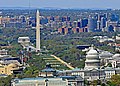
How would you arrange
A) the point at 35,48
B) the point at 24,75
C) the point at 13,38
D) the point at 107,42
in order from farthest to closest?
the point at 13,38 → the point at 107,42 → the point at 35,48 → the point at 24,75

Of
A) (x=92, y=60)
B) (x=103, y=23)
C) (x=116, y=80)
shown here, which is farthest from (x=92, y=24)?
(x=116, y=80)

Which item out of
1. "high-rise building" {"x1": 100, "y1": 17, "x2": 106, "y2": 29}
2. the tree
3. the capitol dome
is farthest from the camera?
"high-rise building" {"x1": 100, "y1": 17, "x2": 106, "y2": 29}

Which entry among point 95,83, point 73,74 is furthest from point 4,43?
point 95,83

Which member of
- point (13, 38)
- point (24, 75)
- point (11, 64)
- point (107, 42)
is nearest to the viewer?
point (24, 75)

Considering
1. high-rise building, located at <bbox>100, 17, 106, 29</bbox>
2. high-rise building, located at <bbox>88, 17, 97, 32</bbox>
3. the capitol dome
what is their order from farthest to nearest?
high-rise building, located at <bbox>100, 17, 106, 29</bbox> < high-rise building, located at <bbox>88, 17, 97, 32</bbox> < the capitol dome

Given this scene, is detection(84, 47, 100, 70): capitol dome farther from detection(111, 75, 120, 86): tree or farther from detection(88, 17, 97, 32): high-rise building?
detection(88, 17, 97, 32): high-rise building

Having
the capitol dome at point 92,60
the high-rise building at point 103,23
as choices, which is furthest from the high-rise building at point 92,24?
the capitol dome at point 92,60

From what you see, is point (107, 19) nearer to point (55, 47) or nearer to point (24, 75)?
point (55, 47)

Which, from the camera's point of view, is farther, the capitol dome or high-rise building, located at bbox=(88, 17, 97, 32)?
high-rise building, located at bbox=(88, 17, 97, 32)

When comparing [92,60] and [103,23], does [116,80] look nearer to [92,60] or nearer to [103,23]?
[92,60]

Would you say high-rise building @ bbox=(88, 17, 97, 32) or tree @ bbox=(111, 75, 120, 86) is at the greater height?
tree @ bbox=(111, 75, 120, 86)

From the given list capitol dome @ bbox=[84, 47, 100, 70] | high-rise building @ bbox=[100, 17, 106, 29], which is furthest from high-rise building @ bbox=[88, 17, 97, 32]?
capitol dome @ bbox=[84, 47, 100, 70]
